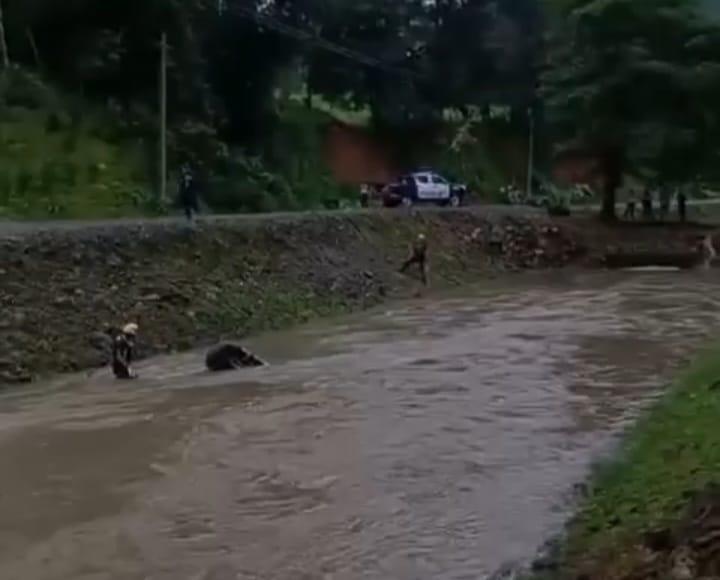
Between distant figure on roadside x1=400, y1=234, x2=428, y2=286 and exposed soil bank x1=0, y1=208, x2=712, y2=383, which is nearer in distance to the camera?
exposed soil bank x1=0, y1=208, x2=712, y2=383

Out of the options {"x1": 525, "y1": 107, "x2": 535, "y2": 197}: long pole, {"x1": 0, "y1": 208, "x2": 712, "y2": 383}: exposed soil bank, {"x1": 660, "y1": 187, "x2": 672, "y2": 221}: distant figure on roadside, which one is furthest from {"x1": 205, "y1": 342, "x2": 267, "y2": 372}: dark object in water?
{"x1": 525, "y1": 107, "x2": 535, "y2": 197}: long pole

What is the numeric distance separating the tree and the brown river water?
18.6 m

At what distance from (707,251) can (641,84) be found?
6.20m

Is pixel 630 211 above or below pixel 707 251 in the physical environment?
above

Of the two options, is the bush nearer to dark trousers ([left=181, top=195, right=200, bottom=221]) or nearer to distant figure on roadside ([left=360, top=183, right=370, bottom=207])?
dark trousers ([left=181, top=195, right=200, bottom=221])

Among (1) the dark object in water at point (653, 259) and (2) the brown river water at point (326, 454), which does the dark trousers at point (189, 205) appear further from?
(1) the dark object in water at point (653, 259)

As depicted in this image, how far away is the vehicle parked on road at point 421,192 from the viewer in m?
49.7

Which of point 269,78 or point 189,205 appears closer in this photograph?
point 189,205

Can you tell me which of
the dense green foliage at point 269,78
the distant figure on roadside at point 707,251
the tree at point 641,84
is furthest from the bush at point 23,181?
the distant figure on roadside at point 707,251

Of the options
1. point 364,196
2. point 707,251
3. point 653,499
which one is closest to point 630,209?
point 707,251

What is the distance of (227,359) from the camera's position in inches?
850

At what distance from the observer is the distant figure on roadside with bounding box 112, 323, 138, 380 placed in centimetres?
2069

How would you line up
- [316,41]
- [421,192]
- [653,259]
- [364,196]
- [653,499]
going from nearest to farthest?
[653,499] < [653,259] < [421,192] < [364,196] < [316,41]

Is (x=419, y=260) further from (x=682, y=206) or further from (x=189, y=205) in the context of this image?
(x=682, y=206)
